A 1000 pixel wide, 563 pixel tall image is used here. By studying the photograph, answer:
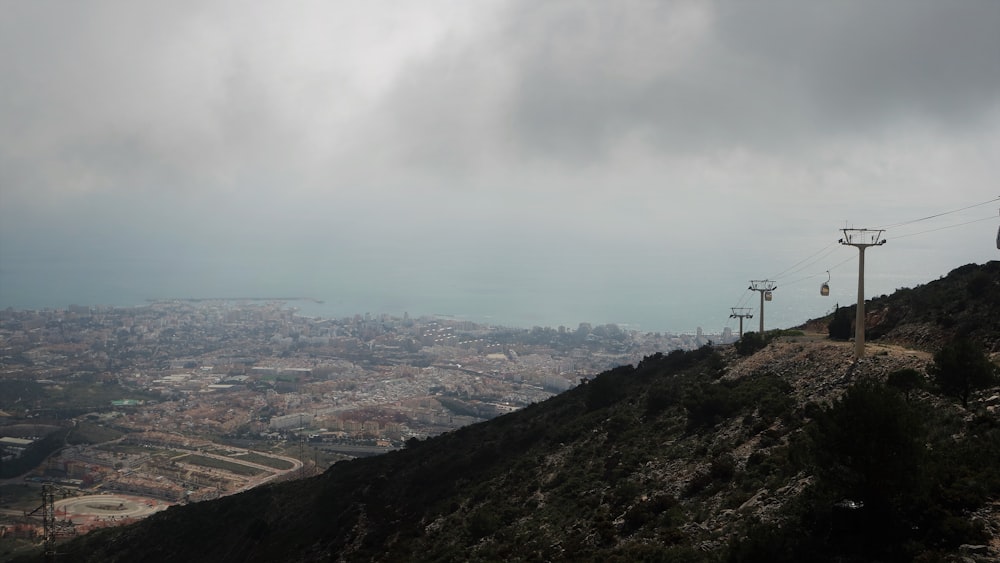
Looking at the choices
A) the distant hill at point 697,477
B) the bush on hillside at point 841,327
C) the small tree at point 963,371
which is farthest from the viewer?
the bush on hillside at point 841,327

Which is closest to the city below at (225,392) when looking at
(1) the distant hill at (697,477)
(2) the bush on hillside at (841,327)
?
(1) the distant hill at (697,477)

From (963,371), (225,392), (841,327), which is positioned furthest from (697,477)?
(225,392)

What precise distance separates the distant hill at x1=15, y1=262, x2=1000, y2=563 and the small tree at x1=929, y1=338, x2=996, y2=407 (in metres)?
0.33

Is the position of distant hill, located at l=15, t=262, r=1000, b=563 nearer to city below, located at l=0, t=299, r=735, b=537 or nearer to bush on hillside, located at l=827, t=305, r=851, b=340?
bush on hillside, located at l=827, t=305, r=851, b=340

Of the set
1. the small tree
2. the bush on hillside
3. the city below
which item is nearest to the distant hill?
the small tree

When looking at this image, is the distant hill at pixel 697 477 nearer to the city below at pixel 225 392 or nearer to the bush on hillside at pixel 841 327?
the bush on hillside at pixel 841 327

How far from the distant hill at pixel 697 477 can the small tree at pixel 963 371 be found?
0.33 metres

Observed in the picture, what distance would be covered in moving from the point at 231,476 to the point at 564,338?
9218 cm

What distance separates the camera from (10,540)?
36.0 m

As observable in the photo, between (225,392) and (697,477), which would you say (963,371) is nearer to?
(697,477)

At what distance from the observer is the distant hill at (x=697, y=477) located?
938cm

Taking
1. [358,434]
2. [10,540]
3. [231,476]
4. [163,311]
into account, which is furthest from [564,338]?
[163,311]

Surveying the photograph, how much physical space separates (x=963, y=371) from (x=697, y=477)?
20.4ft

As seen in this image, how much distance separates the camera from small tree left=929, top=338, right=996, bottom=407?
12953 millimetres
